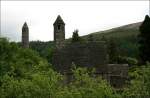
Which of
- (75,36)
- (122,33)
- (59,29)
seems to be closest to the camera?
(59,29)

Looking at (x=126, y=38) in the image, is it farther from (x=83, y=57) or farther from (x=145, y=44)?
(x=83, y=57)

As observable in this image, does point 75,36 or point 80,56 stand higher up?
point 75,36

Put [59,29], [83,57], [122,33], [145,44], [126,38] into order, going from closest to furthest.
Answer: [83,57]
[59,29]
[145,44]
[126,38]
[122,33]

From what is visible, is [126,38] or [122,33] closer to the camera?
[126,38]

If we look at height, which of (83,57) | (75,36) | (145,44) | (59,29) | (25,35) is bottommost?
(83,57)

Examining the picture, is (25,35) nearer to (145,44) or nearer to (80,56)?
Answer: (145,44)

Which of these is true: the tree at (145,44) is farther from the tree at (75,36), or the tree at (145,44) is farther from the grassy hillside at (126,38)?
the grassy hillside at (126,38)

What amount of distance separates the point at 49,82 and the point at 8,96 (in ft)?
9.87

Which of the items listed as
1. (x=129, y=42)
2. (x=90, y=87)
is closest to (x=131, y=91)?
(x=90, y=87)

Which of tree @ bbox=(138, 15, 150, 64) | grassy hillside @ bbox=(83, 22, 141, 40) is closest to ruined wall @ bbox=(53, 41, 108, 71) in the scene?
tree @ bbox=(138, 15, 150, 64)

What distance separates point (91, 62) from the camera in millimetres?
55219

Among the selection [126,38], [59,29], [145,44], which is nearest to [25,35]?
[145,44]

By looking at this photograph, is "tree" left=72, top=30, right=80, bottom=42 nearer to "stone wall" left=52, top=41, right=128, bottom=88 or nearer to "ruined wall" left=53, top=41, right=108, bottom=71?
"stone wall" left=52, top=41, right=128, bottom=88

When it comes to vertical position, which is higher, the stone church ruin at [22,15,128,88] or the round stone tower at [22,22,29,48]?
the round stone tower at [22,22,29,48]
